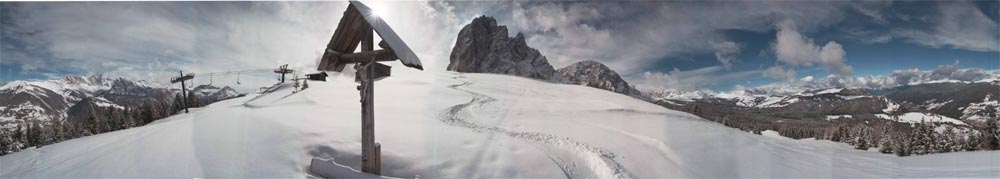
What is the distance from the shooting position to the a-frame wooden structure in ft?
14.9

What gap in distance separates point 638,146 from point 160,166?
1027 centimetres

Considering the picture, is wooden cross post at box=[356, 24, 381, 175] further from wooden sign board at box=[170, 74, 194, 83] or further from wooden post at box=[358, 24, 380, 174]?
wooden sign board at box=[170, 74, 194, 83]

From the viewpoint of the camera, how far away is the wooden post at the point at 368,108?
14.9ft

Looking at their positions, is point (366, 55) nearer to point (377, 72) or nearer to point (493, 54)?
point (377, 72)

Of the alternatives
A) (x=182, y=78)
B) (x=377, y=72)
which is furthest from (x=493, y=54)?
(x=377, y=72)

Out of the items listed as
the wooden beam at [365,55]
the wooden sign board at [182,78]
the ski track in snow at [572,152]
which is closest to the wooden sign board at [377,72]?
the wooden beam at [365,55]

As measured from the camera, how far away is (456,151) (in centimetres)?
742

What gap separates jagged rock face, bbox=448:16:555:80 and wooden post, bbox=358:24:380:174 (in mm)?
74748

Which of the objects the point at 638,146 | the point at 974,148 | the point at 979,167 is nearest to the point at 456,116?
the point at 638,146

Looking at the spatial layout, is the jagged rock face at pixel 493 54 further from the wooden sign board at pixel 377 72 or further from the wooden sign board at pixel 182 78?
the wooden sign board at pixel 377 72

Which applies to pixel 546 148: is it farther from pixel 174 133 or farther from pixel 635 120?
pixel 174 133

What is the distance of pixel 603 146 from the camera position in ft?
31.4

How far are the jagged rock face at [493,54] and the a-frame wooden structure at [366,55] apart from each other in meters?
74.6

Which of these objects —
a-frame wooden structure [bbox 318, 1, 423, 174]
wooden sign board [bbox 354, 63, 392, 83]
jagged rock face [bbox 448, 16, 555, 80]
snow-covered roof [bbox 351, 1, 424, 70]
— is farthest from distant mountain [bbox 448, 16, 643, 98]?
snow-covered roof [bbox 351, 1, 424, 70]
